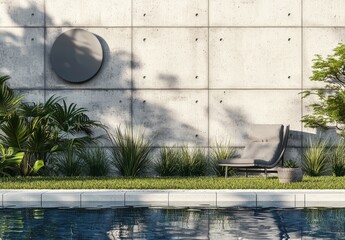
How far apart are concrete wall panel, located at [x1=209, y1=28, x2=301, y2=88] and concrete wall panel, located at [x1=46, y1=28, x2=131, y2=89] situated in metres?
1.68

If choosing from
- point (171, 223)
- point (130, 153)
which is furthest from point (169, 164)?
point (171, 223)

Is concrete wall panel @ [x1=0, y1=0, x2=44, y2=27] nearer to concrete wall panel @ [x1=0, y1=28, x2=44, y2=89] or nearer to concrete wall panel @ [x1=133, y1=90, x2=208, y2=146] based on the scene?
concrete wall panel @ [x1=0, y1=28, x2=44, y2=89]

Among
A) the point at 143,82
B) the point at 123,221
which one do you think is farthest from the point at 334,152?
the point at 123,221

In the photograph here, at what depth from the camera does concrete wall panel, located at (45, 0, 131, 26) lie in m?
16.8

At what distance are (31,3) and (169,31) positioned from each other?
280cm

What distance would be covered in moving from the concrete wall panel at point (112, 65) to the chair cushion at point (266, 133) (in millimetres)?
2670

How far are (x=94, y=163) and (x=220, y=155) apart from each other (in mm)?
2390

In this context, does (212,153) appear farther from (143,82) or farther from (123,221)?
(123,221)

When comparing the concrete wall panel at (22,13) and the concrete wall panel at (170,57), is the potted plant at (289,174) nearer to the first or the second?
the concrete wall panel at (170,57)

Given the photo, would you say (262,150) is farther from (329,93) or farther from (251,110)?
(329,93)

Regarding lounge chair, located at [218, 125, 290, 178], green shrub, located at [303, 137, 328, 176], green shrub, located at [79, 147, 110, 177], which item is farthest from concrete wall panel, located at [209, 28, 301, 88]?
green shrub, located at [79, 147, 110, 177]

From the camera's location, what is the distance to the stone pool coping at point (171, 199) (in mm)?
10711

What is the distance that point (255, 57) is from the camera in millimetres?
16719

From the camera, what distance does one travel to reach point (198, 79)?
16.7 meters
